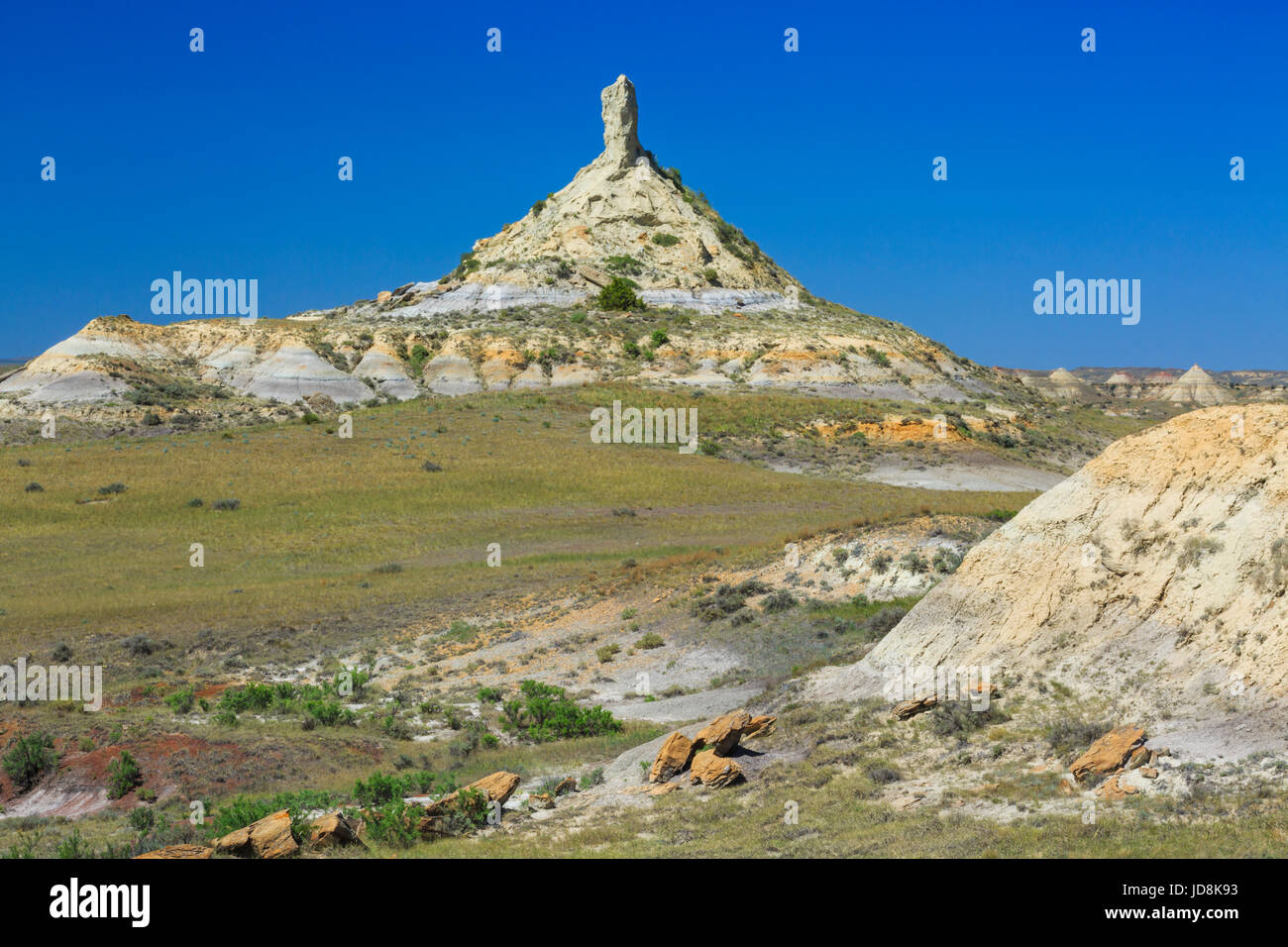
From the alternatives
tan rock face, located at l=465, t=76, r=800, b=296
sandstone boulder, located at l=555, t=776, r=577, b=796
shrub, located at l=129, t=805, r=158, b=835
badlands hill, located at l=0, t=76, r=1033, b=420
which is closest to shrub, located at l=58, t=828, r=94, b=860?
shrub, located at l=129, t=805, r=158, b=835

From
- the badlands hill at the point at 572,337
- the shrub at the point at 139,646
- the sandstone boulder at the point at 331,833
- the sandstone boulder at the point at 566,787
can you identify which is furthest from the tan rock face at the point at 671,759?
the badlands hill at the point at 572,337

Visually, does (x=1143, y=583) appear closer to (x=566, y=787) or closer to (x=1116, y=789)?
(x=1116, y=789)

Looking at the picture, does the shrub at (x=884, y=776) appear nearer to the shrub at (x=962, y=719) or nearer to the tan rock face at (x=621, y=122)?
the shrub at (x=962, y=719)

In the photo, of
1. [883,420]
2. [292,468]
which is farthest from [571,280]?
[292,468]

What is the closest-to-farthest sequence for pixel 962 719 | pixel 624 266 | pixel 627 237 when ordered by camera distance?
pixel 962 719 < pixel 624 266 < pixel 627 237

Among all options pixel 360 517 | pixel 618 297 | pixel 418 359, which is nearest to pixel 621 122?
pixel 618 297
